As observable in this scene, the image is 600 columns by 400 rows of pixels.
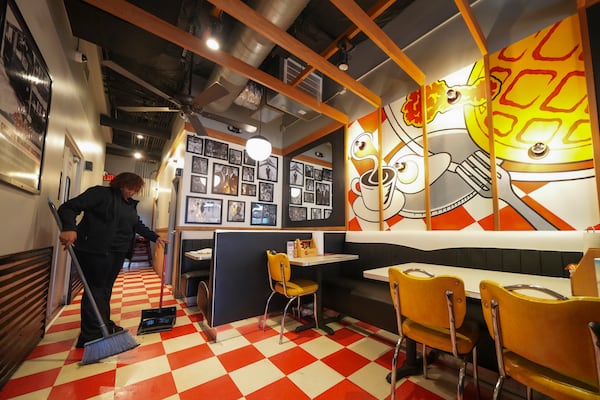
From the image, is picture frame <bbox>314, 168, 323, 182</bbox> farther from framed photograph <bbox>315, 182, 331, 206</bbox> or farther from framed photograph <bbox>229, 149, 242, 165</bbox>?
framed photograph <bbox>229, 149, 242, 165</bbox>

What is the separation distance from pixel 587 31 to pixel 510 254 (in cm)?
193

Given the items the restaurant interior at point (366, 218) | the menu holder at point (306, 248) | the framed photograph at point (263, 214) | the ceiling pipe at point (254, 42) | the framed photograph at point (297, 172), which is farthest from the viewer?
the framed photograph at point (297, 172)

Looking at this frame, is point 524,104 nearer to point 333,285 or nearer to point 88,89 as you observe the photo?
point 333,285

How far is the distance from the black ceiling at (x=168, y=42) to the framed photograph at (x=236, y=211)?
6.87 feet

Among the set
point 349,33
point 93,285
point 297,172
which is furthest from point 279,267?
point 297,172

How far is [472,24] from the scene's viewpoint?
227 cm

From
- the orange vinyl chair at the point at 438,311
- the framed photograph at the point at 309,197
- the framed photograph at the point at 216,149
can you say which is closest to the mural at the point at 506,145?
the orange vinyl chair at the point at 438,311

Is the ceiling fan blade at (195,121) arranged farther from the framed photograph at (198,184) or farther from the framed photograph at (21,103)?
the framed photograph at (21,103)

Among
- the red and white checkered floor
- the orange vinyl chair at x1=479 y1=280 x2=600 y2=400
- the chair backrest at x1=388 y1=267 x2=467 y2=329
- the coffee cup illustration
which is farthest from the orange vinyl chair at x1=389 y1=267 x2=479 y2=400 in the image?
the coffee cup illustration

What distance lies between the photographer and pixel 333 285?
2895 millimetres

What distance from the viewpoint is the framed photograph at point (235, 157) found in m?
4.74

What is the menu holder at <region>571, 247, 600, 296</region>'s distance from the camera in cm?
107

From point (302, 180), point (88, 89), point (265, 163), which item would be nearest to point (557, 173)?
point (302, 180)

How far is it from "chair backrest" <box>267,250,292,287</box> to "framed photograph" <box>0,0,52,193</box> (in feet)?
6.48
